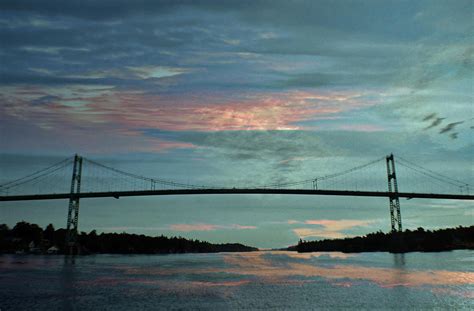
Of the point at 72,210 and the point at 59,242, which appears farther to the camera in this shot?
the point at 59,242

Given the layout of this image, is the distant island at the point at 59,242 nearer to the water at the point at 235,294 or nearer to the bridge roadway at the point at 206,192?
the bridge roadway at the point at 206,192

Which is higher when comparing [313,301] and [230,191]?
[230,191]

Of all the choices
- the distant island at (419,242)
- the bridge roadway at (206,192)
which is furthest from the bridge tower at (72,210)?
the distant island at (419,242)

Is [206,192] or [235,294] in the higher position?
[206,192]

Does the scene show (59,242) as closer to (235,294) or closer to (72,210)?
(72,210)

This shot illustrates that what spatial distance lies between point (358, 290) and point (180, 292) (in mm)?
12725

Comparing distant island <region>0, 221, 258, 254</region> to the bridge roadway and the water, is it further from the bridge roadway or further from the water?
the water

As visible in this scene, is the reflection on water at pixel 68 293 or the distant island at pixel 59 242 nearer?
the reflection on water at pixel 68 293

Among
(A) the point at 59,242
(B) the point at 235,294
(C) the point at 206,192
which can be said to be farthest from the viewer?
(A) the point at 59,242

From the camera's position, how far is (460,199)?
286ft

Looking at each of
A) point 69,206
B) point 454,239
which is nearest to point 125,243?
point 69,206

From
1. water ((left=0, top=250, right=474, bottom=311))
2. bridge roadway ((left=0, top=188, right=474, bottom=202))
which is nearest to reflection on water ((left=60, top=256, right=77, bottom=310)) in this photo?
water ((left=0, top=250, right=474, bottom=311))

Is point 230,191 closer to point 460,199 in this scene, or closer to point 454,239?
point 460,199

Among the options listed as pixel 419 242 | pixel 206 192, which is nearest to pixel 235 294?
pixel 206 192
